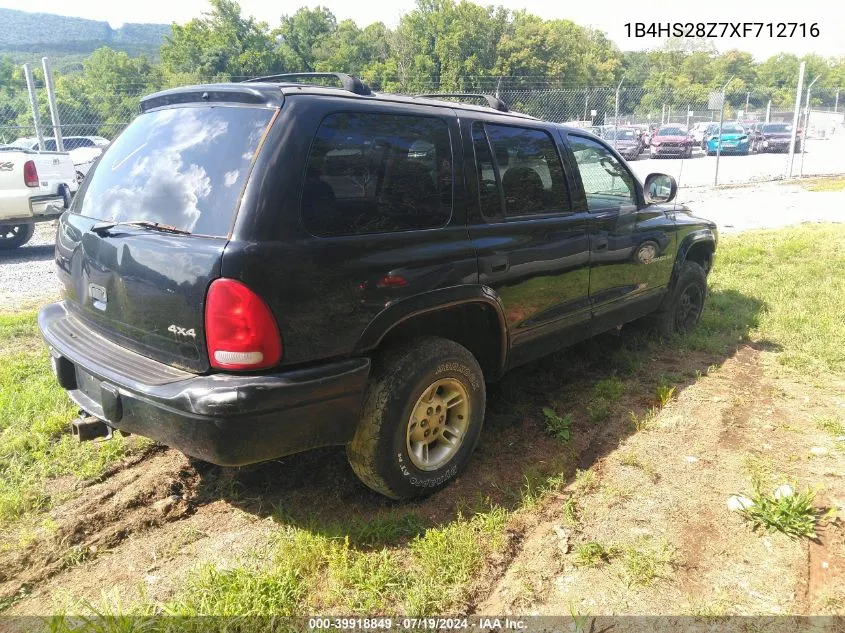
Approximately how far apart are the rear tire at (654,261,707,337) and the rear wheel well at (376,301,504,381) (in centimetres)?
220

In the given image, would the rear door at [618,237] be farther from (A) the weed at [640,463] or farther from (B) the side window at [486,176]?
(A) the weed at [640,463]

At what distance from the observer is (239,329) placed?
2250mm

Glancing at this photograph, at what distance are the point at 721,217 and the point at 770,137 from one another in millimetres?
21952

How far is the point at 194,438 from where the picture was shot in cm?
230

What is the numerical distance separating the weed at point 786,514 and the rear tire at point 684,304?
228cm

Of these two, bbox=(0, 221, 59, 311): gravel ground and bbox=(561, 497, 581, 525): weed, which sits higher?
bbox=(0, 221, 59, 311): gravel ground

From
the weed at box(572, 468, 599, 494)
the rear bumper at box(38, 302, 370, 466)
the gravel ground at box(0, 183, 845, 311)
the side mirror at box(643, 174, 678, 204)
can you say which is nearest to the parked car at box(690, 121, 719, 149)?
the gravel ground at box(0, 183, 845, 311)

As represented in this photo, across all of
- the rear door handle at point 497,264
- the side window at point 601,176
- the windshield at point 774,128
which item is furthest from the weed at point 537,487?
the windshield at point 774,128

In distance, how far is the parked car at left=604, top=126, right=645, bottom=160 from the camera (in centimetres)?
2422

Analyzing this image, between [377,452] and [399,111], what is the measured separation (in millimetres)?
1538

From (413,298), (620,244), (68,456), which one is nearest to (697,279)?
(620,244)

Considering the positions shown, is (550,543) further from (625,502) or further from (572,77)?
(572,77)

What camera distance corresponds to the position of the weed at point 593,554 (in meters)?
2.52

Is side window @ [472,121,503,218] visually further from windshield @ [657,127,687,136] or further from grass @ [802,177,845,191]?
windshield @ [657,127,687,136]
